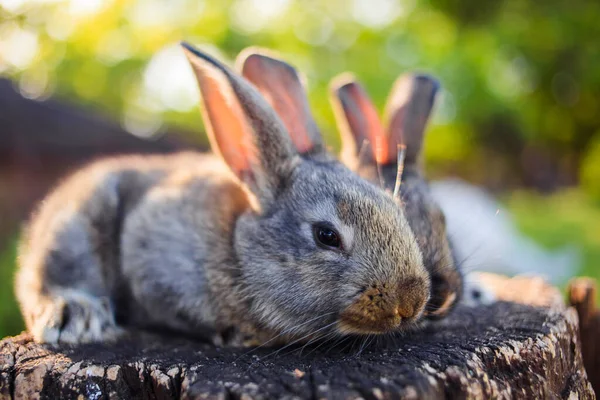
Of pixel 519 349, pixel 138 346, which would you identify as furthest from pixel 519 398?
pixel 138 346

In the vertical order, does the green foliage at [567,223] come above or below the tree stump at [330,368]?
below

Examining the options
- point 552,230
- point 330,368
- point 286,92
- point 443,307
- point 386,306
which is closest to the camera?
Answer: point 330,368

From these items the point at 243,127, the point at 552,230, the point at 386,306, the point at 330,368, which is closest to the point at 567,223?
the point at 552,230

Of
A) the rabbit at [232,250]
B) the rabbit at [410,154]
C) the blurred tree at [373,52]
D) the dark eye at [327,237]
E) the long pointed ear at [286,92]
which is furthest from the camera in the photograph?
the blurred tree at [373,52]

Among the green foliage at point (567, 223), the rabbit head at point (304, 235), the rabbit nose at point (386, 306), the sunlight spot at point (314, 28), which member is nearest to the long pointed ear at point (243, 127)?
the rabbit head at point (304, 235)

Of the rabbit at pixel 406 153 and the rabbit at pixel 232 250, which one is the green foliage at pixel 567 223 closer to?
the rabbit at pixel 406 153

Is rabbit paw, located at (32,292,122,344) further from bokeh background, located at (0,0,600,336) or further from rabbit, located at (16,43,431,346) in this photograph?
bokeh background, located at (0,0,600,336)

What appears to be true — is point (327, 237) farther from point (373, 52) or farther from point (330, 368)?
point (373, 52)
